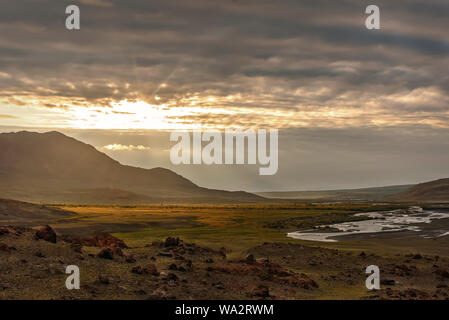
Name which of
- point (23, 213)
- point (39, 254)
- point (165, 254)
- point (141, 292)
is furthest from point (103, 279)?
point (23, 213)

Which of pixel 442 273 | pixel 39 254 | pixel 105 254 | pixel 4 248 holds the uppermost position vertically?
pixel 4 248

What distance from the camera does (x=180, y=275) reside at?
1107 inches

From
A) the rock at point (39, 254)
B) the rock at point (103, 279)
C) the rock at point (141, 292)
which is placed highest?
the rock at point (39, 254)

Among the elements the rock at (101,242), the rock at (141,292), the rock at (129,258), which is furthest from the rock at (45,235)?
the rock at (141,292)

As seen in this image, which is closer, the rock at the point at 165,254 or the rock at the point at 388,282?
the rock at the point at 388,282

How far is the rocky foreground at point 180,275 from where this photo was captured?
76.6 ft

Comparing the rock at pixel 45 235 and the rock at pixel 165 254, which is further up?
the rock at pixel 45 235

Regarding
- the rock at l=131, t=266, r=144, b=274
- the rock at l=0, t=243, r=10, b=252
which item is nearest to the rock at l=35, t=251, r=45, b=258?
the rock at l=0, t=243, r=10, b=252

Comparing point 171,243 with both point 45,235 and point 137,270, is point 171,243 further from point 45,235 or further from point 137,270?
point 137,270

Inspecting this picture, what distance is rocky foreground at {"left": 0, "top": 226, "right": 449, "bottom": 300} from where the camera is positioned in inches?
920

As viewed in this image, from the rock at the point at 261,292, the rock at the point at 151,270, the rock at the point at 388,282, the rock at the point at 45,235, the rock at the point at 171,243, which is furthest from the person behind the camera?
the rock at the point at 171,243

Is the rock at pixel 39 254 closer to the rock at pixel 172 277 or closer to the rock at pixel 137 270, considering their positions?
the rock at pixel 137 270

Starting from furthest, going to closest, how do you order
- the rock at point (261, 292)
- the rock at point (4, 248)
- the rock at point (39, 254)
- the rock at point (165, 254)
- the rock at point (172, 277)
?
1. the rock at point (165, 254)
2. the rock at point (39, 254)
3. the rock at point (4, 248)
4. the rock at point (172, 277)
5. the rock at point (261, 292)

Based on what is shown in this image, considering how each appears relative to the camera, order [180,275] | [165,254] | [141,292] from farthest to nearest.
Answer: [165,254] → [180,275] → [141,292]
